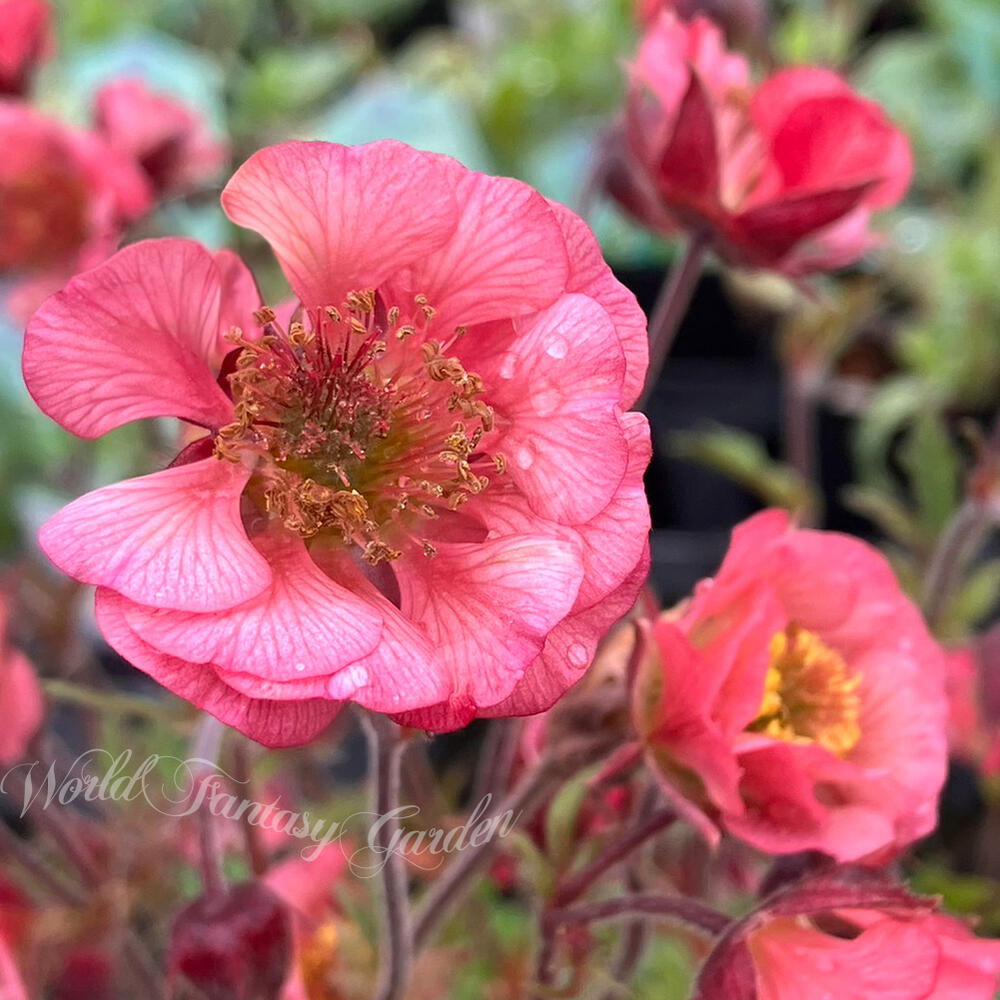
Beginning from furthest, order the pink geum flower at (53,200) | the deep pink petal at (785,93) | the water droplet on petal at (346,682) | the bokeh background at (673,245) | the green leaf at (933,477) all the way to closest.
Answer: the bokeh background at (673,245)
the green leaf at (933,477)
the pink geum flower at (53,200)
the deep pink petal at (785,93)
the water droplet on petal at (346,682)

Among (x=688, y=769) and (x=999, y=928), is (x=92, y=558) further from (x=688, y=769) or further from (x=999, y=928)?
(x=999, y=928)

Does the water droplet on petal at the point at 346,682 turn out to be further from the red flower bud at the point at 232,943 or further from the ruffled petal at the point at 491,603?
the red flower bud at the point at 232,943

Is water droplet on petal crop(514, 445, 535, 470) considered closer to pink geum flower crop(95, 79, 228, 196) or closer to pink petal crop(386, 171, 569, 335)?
pink petal crop(386, 171, 569, 335)

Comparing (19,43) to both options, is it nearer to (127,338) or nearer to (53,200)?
(53,200)

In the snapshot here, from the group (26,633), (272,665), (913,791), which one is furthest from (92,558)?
→ (26,633)

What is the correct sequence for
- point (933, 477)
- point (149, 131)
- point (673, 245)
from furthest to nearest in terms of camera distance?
point (673, 245) → point (933, 477) → point (149, 131)

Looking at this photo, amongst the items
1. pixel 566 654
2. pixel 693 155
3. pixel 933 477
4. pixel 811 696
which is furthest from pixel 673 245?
pixel 566 654

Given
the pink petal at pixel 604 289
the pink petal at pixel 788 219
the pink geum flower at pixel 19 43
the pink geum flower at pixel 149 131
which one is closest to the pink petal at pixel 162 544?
the pink petal at pixel 604 289
